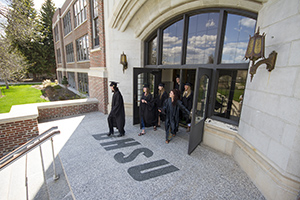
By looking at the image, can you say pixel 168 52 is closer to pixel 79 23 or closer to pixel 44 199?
pixel 44 199

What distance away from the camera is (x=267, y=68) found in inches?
110

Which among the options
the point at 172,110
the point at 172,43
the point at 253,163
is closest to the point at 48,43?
the point at 172,43

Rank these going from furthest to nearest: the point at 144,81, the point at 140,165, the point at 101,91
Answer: the point at 101,91 → the point at 144,81 → the point at 140,165

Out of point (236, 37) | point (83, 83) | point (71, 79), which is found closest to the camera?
point (236, 37)

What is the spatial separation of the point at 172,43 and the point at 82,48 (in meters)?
12.2

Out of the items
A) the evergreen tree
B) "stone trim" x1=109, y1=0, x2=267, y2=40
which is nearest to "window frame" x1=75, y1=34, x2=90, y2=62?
"stone trim" x1=109, y1=0, x2=267, y2=40

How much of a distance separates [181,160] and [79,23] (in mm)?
15845

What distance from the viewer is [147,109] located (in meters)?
5.37

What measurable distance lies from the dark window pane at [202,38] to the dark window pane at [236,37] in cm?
35

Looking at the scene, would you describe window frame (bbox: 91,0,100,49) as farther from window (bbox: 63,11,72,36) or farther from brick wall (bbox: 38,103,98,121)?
window (bbox: 63,11,72,36)

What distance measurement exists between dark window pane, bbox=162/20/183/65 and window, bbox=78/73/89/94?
10.7 metres

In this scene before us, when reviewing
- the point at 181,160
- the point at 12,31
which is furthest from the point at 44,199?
the point at 12,31

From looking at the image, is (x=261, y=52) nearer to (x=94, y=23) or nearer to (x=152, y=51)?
(x=152, y=51)

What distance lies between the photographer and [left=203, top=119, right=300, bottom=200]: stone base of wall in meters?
2.39
